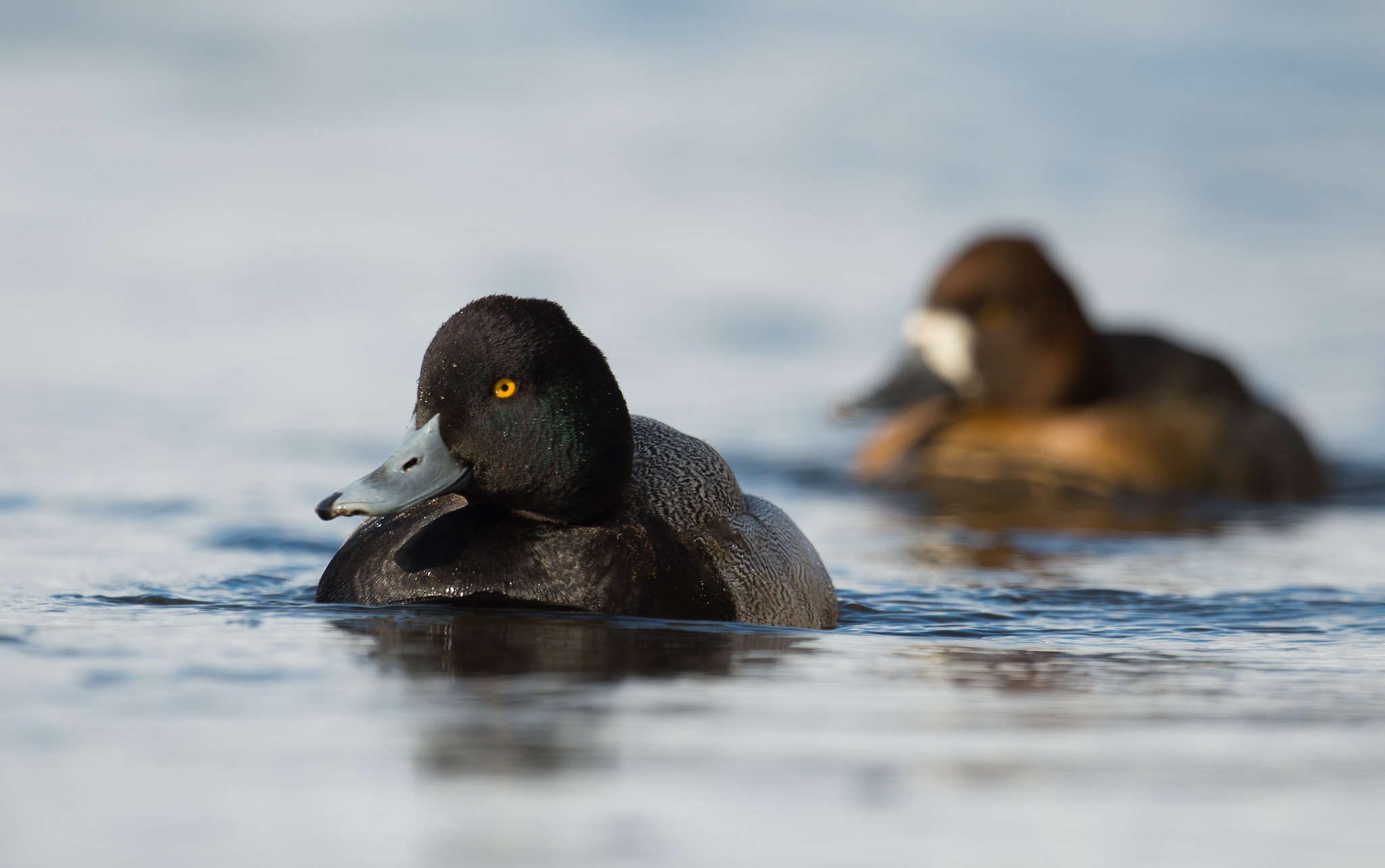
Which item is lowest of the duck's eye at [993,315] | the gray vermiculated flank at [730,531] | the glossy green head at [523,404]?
the gray vermiculated flank at [730,531]

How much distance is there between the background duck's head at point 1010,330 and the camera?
10.6 m

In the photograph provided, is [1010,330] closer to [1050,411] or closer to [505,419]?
[1050,411]

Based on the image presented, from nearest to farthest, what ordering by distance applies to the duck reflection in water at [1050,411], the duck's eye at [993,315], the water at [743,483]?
1. the water at [743,483]
2. the duck reflection in water at [1050,411]
3. the duck's eye at [993,315]

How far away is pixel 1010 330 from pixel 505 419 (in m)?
5.85

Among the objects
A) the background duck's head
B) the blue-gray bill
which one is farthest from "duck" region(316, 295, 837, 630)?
the background duck's head

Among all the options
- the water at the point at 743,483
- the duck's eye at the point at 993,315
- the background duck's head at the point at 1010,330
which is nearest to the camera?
the water at the point at 743,483

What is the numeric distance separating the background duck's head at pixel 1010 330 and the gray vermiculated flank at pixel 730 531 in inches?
183

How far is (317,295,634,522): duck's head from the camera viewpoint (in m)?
5.35

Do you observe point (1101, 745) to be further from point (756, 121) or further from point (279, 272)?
point (756, 121)

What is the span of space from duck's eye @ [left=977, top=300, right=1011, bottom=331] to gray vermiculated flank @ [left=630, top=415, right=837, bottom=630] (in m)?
4.69

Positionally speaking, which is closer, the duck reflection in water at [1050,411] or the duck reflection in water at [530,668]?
the duck reflection in water at [530,668]

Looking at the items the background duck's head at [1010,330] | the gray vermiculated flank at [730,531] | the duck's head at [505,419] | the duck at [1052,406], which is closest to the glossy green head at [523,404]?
the duck's head at [505,419]

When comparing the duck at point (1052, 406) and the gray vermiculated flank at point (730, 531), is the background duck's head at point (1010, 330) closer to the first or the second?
the duck at point (1052, 406)

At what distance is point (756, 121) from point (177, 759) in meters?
18.8
